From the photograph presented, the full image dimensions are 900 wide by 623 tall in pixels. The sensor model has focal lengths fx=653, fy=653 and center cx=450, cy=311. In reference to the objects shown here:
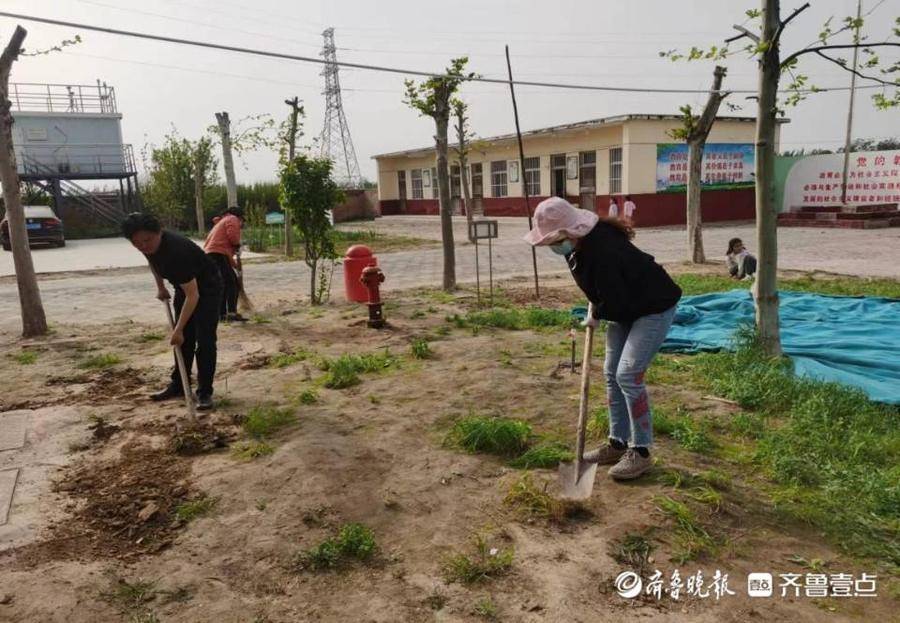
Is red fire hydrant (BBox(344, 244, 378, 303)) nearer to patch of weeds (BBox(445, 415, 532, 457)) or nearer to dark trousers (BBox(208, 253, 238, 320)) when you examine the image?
dark trousers (BBox(208, 253, 238, 320))

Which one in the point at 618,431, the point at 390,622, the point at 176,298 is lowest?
the point at 390,622

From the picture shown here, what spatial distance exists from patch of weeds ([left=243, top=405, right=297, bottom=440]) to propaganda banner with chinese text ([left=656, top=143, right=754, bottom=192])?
2223 centimetres

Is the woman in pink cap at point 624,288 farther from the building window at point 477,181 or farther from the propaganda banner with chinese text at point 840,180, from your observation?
the building window at point 477,181

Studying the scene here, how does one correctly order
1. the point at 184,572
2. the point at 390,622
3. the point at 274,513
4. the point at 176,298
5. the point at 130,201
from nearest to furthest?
the point at 390,622, the point at 184,572, the point at 274,513, the point at 176,298, the point at 130,201

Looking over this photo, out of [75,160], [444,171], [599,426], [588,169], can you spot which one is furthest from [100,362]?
[75,160]

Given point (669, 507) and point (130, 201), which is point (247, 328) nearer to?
point (669, 507)

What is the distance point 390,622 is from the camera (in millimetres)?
2504

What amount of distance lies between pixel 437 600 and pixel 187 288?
2951mm

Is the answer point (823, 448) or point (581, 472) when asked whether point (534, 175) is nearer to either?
point (823, 448)

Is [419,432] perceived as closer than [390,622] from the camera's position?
No

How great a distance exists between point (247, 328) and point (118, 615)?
5.75 m

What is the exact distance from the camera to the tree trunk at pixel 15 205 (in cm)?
763

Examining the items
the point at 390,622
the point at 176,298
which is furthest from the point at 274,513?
the point at 176,298

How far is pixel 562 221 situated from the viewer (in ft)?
10.8
